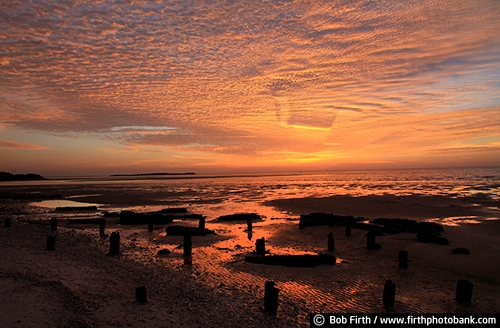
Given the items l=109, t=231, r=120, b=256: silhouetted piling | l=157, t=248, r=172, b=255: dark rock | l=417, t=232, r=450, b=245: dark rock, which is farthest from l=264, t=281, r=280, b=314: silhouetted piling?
l=417, t=232, r=450, b=245: dark rock

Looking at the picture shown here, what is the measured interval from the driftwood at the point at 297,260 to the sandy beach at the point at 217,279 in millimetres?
396

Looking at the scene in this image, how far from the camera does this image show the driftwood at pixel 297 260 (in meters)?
13.6

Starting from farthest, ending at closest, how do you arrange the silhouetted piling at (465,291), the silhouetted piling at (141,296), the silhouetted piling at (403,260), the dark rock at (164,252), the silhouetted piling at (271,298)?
the dark rock at (164,252)
the silhouetted piling at (403,260)
the silhouetted piling at (465,291)
the silhouetted piling at (141,296)
the silhouetted piling at (271,298)

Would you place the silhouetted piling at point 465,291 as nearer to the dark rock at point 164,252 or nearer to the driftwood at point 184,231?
the dark rock at point 164,252

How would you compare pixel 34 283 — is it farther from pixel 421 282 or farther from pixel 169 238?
pixel 421 282

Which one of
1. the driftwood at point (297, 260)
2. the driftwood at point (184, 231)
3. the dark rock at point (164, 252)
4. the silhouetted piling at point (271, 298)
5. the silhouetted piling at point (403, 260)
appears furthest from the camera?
the driftwood at point (184, 231)

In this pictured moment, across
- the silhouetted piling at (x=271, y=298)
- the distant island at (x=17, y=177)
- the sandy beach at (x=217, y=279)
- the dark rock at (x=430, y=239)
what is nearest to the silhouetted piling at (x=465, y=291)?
the sandy beach at (x=217, y=279)

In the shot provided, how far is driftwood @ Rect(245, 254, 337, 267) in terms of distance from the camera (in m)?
13.6

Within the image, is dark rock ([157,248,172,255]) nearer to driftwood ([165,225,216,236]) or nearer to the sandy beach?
the sandy beach

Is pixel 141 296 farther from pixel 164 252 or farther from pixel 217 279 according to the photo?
pixel 164 252

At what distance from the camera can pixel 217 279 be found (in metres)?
12.0

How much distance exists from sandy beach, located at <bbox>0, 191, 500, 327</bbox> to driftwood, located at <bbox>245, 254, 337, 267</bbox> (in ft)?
1.30

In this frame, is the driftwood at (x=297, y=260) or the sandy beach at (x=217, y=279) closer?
the sandy beach at (x=217, y=279)

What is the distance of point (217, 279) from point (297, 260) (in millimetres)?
3726
